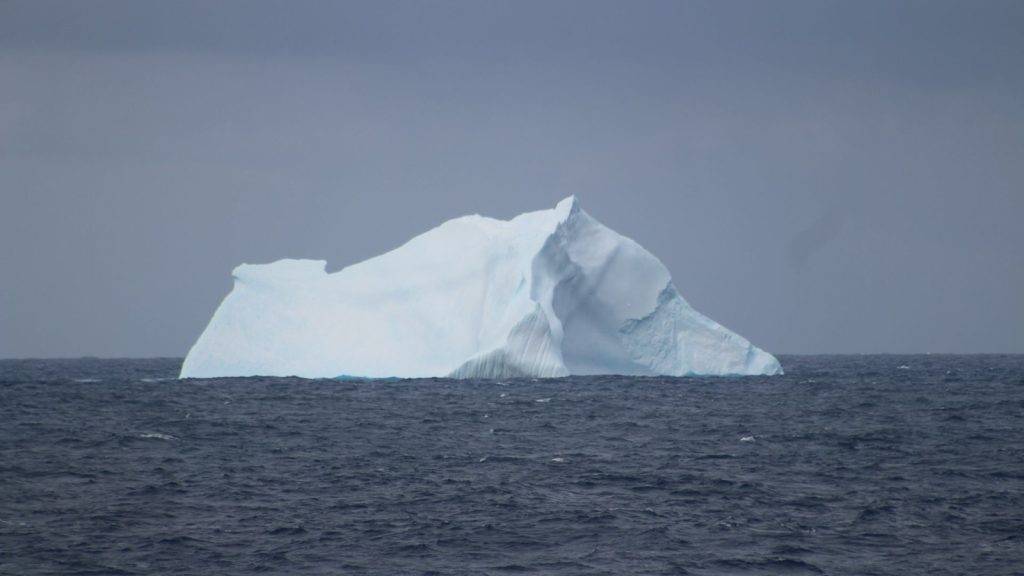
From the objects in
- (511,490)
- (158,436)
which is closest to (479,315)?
(158,436)

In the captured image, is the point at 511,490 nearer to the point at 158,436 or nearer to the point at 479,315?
the point at 158,436

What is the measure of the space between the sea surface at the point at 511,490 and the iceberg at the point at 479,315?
6073mm

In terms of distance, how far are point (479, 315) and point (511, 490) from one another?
748 inches

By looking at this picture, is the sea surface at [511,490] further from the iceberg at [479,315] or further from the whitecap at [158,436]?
the iceberg at [479,315]

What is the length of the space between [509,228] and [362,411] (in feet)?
34.3

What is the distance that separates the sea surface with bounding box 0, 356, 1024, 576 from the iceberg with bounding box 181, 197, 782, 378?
6073mm

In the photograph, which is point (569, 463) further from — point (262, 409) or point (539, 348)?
point (539, 348)

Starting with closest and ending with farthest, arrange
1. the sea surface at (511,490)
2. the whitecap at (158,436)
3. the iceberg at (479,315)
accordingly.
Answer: the sea surface at (511,490)
the whitecap at (158,436)
the iceberg at (479,315)

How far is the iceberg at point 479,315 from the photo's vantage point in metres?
32.8

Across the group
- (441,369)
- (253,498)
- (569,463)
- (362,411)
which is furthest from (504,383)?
(253,498)

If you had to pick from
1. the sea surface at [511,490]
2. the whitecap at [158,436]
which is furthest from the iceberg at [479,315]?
the whitecap at [158,436]

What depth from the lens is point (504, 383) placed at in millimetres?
36594

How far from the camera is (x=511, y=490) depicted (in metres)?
14.5

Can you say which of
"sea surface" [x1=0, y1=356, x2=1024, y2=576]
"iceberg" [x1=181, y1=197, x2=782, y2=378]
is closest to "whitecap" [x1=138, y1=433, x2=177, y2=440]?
"sea surface" [x1=0, y1=356, x2=1024, y2=576]
